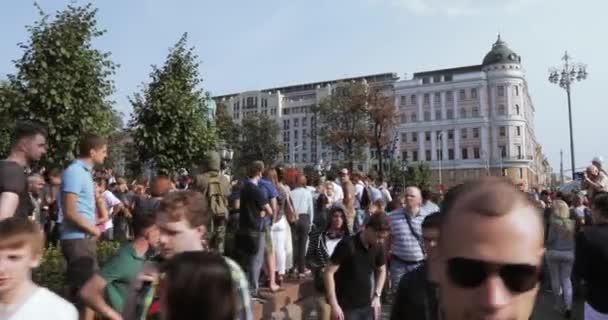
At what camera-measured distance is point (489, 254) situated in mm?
1204

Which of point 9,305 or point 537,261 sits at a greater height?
point 537,261

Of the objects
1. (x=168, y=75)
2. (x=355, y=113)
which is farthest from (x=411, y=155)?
(x=168, y=75)

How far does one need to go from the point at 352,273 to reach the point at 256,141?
2857 inches

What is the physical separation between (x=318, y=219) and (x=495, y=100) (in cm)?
10499

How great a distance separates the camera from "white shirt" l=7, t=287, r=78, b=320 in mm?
2941

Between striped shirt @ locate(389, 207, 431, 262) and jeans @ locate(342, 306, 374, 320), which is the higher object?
striped shirt @ locate(389, 207, 431, 262)

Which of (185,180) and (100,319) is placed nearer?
(100,319)

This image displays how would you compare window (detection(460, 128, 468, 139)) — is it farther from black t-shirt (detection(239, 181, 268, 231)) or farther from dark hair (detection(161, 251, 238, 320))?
dark hair (detection(161, 251, 238, 320))

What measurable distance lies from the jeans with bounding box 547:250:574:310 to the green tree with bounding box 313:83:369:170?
119 ft

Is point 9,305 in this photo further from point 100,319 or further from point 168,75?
point 168,75

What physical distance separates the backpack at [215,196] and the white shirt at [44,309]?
15.1 ft

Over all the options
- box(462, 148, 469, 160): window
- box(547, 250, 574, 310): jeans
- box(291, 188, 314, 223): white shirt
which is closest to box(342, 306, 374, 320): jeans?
box(291, 188, 314, 223): white shirt

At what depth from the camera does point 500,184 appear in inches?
50.8

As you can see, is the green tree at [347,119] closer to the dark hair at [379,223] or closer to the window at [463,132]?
the dark hair at [379,223]
